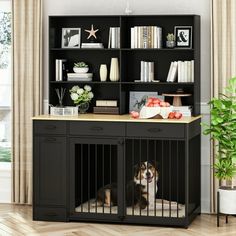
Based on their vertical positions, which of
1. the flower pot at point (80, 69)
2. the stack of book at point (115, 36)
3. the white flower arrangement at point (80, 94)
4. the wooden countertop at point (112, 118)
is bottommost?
the wooden countertop at point (112, 118)

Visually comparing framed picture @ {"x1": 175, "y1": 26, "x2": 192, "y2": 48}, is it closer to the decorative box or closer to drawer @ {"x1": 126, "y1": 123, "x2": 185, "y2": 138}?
drawer @ {"x1": 126, "y1": 123, "x2": 185, "y2": 138}

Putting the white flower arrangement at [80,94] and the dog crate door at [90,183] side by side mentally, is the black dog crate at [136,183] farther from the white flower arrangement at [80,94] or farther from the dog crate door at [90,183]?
the white flower arrangement at [80,94]

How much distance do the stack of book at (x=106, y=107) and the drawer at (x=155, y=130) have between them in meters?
0.54

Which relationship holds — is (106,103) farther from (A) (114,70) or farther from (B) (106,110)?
(A) (114,70)

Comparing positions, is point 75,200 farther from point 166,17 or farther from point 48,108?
point 166,17

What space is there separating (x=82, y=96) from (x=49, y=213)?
1.15 m

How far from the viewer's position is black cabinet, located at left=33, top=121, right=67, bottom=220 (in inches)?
232

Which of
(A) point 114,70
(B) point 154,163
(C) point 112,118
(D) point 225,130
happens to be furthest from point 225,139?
(A) point 114,70

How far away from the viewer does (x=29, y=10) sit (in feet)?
21.4

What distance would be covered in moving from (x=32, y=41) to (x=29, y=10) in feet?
1.00

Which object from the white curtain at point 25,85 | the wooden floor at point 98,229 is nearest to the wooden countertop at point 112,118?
the white curtain at point 25,85

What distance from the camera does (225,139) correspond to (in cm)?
574

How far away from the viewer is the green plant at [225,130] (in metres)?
5.70

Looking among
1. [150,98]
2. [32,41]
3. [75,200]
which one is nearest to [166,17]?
[150,98]
